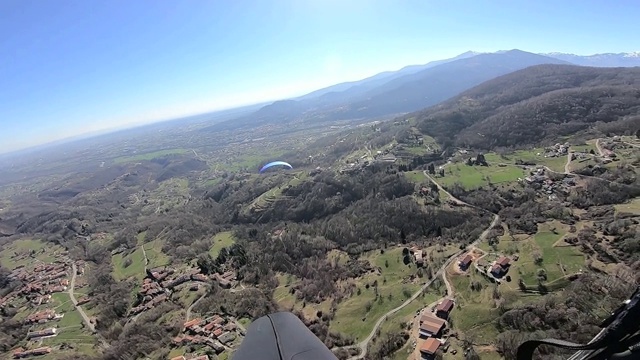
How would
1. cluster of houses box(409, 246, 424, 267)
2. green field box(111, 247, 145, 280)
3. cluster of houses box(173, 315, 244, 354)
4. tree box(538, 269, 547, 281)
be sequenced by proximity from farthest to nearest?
green field box(111, 247, 145, 280), cluster of houses box(409, 246, 424, 267), cluster of houses box(173, 315, 244, 354), tree box(538, 269, 547, 281)

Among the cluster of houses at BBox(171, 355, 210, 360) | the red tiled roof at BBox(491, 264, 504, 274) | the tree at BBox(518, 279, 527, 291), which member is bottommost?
the cluster of houses at BBox(171, 355, 210, 360)

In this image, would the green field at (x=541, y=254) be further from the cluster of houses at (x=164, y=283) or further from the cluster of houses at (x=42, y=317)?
the cluster of houses at (x=42, y=317)

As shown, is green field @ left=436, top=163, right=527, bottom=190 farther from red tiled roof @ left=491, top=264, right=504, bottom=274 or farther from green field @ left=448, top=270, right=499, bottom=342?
green field @ left=448, top=270, right=499, bottom=342

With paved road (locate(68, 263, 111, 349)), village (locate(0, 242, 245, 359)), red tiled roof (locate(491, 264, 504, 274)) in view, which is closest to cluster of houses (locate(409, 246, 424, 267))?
red tiled roof (locate(491, 264, 504, 274))

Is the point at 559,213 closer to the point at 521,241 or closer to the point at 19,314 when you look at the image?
the point at 521,241

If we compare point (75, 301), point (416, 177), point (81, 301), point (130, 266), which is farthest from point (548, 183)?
point (75, 301)

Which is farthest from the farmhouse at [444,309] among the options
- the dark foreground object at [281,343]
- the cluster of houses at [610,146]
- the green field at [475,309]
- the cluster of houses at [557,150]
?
the cluster of houses at [557,150]
